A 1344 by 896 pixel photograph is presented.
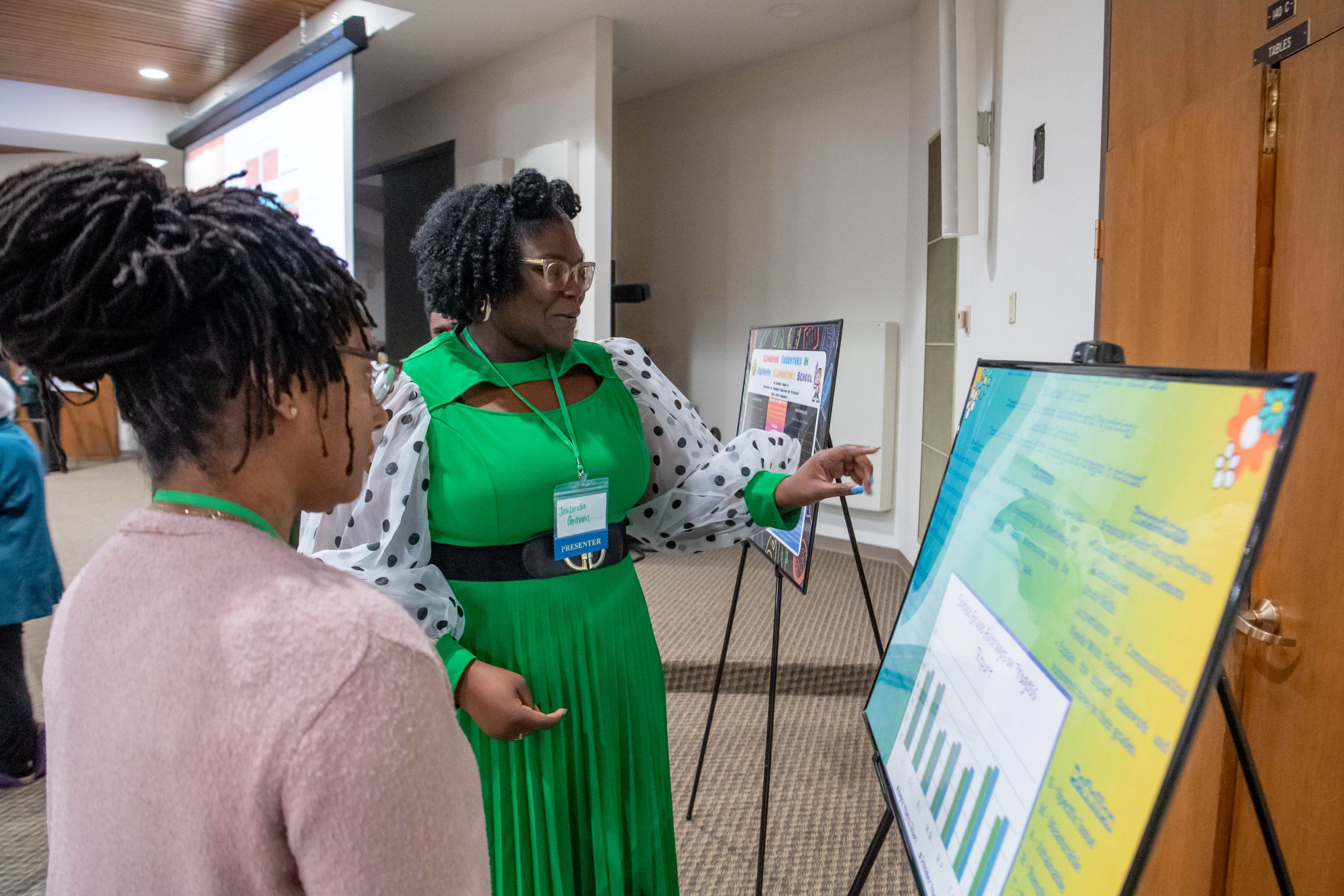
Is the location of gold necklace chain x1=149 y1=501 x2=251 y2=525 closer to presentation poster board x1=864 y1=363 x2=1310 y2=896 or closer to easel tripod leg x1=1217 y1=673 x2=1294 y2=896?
presentation poster board x1=864 y1=363 x2=1310 y2=896

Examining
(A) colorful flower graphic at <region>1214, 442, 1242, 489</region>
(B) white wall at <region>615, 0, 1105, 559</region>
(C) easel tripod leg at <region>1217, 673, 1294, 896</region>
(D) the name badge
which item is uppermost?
(B) white wall at <region>615, 0, 1105, 559</region>

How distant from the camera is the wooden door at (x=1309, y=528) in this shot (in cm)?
101

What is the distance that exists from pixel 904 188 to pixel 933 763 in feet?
13.1

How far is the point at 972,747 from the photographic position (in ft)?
2.14

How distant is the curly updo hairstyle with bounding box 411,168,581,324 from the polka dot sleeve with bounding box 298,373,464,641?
0.16m

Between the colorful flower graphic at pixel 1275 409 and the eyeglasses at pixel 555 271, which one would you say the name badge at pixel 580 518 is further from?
the colorful flower graphic at pixel 1275 409

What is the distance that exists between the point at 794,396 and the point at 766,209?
3.01m

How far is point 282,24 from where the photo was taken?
4.45 meters

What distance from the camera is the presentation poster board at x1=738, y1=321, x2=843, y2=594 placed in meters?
1.90

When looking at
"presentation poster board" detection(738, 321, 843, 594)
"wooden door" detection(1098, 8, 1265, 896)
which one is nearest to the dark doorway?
"presentation poster board" detection(738, 321, 843, 594)

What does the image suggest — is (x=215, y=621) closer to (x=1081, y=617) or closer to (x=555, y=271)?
(x=1081, y=617)

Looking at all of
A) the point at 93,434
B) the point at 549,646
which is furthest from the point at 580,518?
the point at 93,434

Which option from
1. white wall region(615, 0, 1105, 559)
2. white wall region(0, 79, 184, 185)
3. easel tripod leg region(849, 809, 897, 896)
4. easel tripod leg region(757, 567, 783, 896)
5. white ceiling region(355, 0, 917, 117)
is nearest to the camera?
easel tripod leg region(849, 809, 897, 896)

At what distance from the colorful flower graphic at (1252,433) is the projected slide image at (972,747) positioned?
0.59ft
